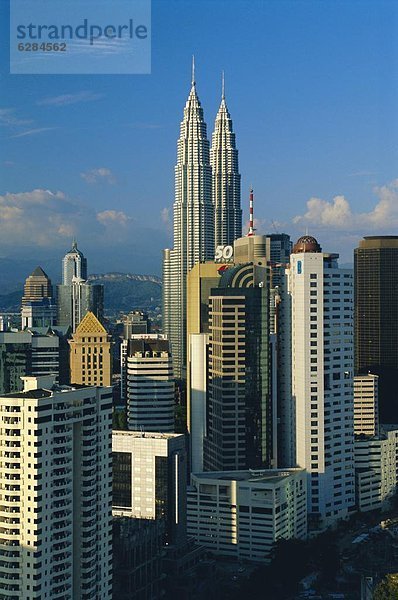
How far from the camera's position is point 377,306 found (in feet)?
48.3

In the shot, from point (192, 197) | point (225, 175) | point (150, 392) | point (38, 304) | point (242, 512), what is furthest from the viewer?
point (225, 175)

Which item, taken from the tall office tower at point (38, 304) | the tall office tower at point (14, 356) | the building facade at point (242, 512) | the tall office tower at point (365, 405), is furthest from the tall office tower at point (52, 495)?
the tall office tower at point (365, 405)

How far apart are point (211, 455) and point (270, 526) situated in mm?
1907

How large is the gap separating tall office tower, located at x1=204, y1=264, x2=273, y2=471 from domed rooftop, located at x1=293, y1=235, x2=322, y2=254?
1.72ft

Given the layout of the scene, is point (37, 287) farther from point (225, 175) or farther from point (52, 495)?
point (225, 175)

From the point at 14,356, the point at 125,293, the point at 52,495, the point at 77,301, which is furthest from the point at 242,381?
the point at 77,301

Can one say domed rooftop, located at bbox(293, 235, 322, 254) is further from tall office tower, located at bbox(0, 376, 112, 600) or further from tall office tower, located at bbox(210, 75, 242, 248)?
tall office tower, located at bbox(210, 75, 242, 248)

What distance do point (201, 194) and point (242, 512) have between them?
13204 mm

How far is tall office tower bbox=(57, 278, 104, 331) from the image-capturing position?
571 inches

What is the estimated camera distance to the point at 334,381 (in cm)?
882

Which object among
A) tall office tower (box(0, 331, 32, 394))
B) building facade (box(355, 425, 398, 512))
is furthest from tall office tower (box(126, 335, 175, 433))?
building facade (box(355, 425, 398, 512))

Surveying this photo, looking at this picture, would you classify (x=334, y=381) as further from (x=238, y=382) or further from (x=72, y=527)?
(x=72, y=527)

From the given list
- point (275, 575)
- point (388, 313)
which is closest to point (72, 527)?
point (275, 575)

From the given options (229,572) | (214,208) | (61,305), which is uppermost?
(214,208)
